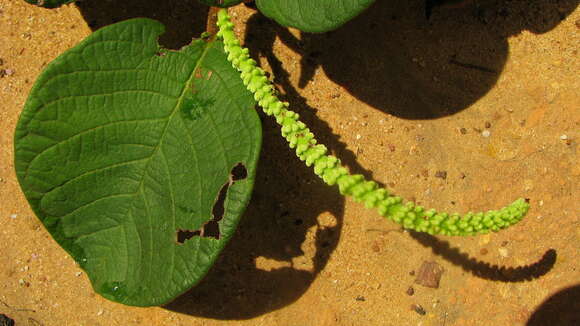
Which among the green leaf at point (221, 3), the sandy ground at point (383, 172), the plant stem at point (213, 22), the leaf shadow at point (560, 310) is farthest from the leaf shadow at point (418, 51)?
the leaf shadow at point (560, 310)

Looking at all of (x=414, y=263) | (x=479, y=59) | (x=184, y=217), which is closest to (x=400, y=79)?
(x=479, y=59)

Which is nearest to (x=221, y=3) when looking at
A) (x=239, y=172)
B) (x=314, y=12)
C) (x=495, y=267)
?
(x=314, y=12)

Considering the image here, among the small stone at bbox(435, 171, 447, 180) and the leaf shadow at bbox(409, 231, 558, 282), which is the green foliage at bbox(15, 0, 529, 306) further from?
the leaf shadow at bbox(409, 231, 558, 282)

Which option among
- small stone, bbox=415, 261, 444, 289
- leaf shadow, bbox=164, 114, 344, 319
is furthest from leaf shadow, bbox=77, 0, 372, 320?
small stone, bbox=415, 261, 444, 289

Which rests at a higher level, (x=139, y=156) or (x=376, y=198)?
(x=376, y=198)

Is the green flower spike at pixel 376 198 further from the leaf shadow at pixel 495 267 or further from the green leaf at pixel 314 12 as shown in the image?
the leaf shadow at pixel 495 267

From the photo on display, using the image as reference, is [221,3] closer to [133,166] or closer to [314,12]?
[314,12]
